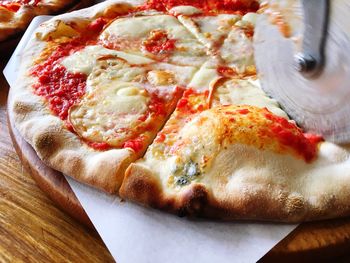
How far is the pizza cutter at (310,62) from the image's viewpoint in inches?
62.7

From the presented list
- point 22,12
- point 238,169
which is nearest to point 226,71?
point 238,169

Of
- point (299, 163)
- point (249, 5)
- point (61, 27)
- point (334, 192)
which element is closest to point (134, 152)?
point (299, 163)

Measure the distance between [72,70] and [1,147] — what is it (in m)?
0.47

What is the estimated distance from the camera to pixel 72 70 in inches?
89.1

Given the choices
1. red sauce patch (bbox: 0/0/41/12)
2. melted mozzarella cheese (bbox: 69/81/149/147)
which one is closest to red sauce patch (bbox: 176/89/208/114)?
melted mozzarella cheese (bbox: 69/81/149/147)

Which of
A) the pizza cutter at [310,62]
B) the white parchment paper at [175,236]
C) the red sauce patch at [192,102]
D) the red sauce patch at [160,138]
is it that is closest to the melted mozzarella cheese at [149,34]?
the red sauce patch at [192,102]

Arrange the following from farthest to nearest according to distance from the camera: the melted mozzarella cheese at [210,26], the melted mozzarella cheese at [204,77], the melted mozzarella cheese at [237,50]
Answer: the melted mozzarella cheese at [210,26] → the melted mozzarella cheese at [237,50] → the melted mozzarella cheese at [204,77]

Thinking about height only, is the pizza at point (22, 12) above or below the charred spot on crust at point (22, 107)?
below

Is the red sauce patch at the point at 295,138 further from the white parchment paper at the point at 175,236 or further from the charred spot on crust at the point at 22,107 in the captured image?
the charred spot on crust at the point at 22,107

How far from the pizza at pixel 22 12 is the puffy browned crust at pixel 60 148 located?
26.2 inches

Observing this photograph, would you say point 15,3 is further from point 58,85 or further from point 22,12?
point 58,85

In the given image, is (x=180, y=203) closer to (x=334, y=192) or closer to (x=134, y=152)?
(x=134, y=152)

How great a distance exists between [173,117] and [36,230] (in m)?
0.69

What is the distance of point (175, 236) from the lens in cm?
154
